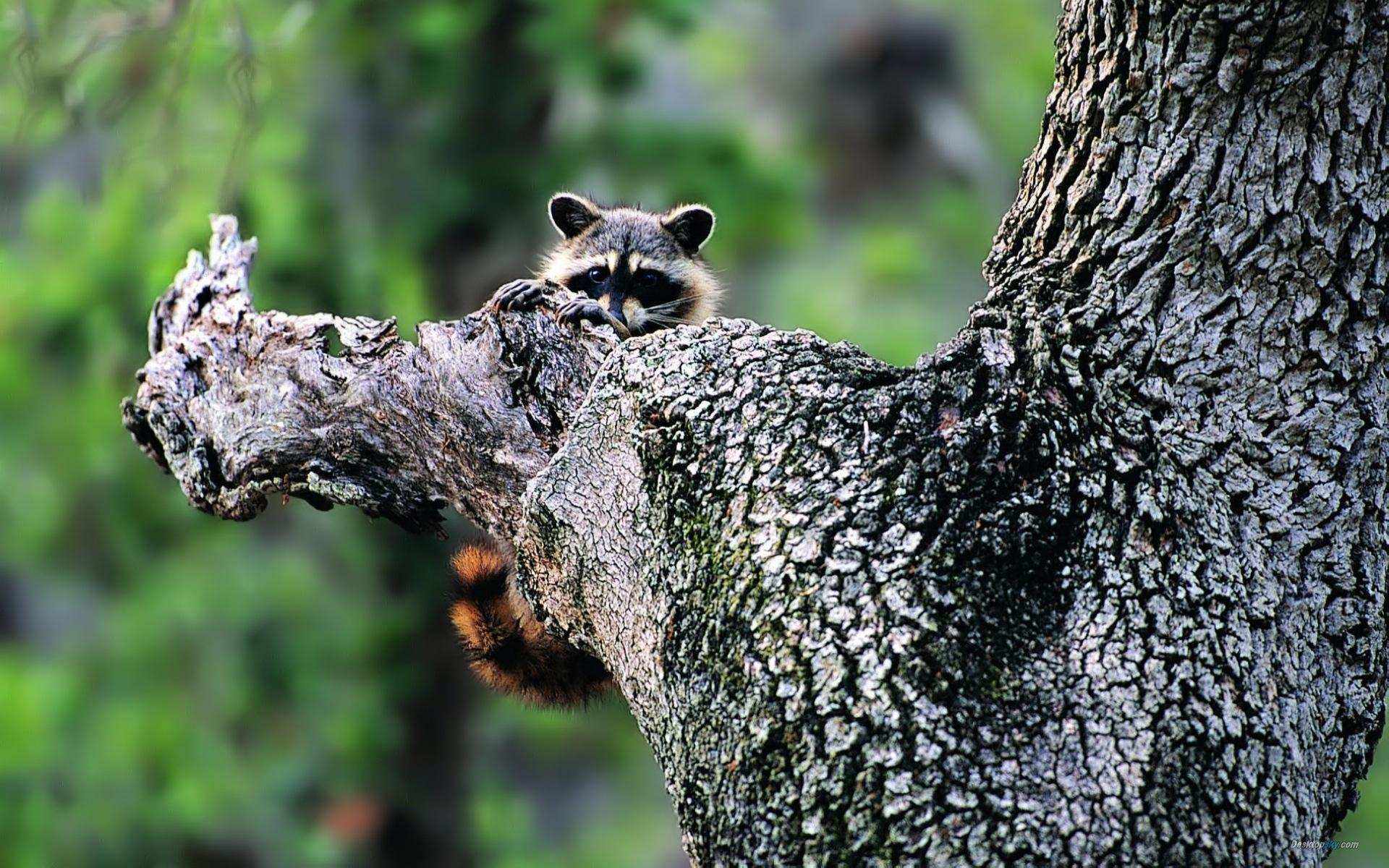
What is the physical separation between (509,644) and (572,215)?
2396 mm

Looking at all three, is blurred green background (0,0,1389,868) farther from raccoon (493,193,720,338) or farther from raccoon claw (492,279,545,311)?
raccoon claw (492,279,545,311)

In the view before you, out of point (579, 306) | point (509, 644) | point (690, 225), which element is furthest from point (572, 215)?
point (509, 644)

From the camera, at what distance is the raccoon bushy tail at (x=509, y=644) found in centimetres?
290

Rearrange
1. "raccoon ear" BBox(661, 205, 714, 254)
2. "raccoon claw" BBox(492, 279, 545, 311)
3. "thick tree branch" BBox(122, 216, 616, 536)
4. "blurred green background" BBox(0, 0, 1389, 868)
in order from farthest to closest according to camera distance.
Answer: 1. "blurred green background" BBox(0, 0, 1389, 868)
2. "raccoon ear" BBox(661, 205, 714, 254)
3. "raccoon claw" BBox(492, 279, 545, 311)
4. "thick tree branch" BBox(122, 216, 616, 536)

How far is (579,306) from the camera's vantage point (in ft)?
9.04

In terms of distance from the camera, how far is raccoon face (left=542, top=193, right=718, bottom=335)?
176 inches

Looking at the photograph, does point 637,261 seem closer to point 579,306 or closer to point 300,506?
point 579,306

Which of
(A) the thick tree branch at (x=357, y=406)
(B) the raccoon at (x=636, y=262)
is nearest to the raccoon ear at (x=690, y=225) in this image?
(B) the raccoon at (x=636, y=262)

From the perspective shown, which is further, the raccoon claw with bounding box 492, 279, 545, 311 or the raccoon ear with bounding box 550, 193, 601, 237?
the raccoon ear with bounding box 550, 193, 601, 237

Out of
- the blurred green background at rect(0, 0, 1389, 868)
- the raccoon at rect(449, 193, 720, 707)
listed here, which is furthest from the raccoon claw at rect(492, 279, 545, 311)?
the blurred green background at rect(0, 0, 1389, 868)

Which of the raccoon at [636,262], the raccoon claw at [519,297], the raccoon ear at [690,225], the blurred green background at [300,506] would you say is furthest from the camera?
the blurred green background at [300,506]

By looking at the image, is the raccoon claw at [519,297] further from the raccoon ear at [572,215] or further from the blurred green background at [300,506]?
the blurred green background at [300,506]

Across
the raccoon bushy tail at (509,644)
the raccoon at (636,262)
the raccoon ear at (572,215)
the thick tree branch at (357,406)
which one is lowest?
the raccoon bushy tail at (509,644)

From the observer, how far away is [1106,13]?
220cm
